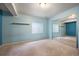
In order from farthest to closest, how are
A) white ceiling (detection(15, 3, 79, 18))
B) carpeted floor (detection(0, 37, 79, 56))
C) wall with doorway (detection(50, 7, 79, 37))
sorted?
wall with doorway (detection(50, 7, 79, 37)), carpeted floor (detection(0, 37, 79, 56)), white ceiling (detection(15, 3, 79, 18))

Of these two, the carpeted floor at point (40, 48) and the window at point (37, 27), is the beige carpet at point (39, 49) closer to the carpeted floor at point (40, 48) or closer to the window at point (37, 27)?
the carpeted floor at point (40, 48)

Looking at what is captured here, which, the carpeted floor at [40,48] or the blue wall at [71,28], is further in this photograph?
the blue wall at [71,28]

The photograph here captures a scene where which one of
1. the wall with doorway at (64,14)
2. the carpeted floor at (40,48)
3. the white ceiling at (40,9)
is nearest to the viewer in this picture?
the white ceiling at (40,9)

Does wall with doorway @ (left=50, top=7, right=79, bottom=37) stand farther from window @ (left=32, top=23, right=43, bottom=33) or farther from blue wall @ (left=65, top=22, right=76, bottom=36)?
window @ (left=32, top=23, right=43, bottom=33)

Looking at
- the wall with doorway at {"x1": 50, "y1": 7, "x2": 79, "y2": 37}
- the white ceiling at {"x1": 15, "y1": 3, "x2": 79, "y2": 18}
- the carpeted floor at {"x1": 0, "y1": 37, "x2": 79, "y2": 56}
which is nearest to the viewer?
the white ceiling at {"x1": 15, "y1": 3, "x2": 79, "y2": 18}

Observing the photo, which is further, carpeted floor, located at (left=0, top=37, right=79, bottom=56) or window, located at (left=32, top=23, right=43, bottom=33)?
window, located at (left=32, top=23, right=43, bottom=33)

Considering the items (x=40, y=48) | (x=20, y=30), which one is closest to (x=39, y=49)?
(x=40, y=48)

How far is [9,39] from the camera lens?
2.12 m

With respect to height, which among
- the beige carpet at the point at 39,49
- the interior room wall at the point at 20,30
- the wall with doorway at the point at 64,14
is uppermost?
the wall with doorway at the point at 64,14

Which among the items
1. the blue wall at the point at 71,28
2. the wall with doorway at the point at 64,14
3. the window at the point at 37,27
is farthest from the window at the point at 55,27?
the window at the point at 37,27

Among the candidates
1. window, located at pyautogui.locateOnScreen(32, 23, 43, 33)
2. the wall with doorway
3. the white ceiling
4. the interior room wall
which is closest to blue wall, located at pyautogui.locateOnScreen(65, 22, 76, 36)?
the wall with doorway

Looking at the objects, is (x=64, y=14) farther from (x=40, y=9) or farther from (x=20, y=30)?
(x=20, y=30)

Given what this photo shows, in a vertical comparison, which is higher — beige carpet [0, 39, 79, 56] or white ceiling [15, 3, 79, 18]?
white ceiling [15, 3, 79, 18]

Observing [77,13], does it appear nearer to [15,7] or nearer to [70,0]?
[70,0]
